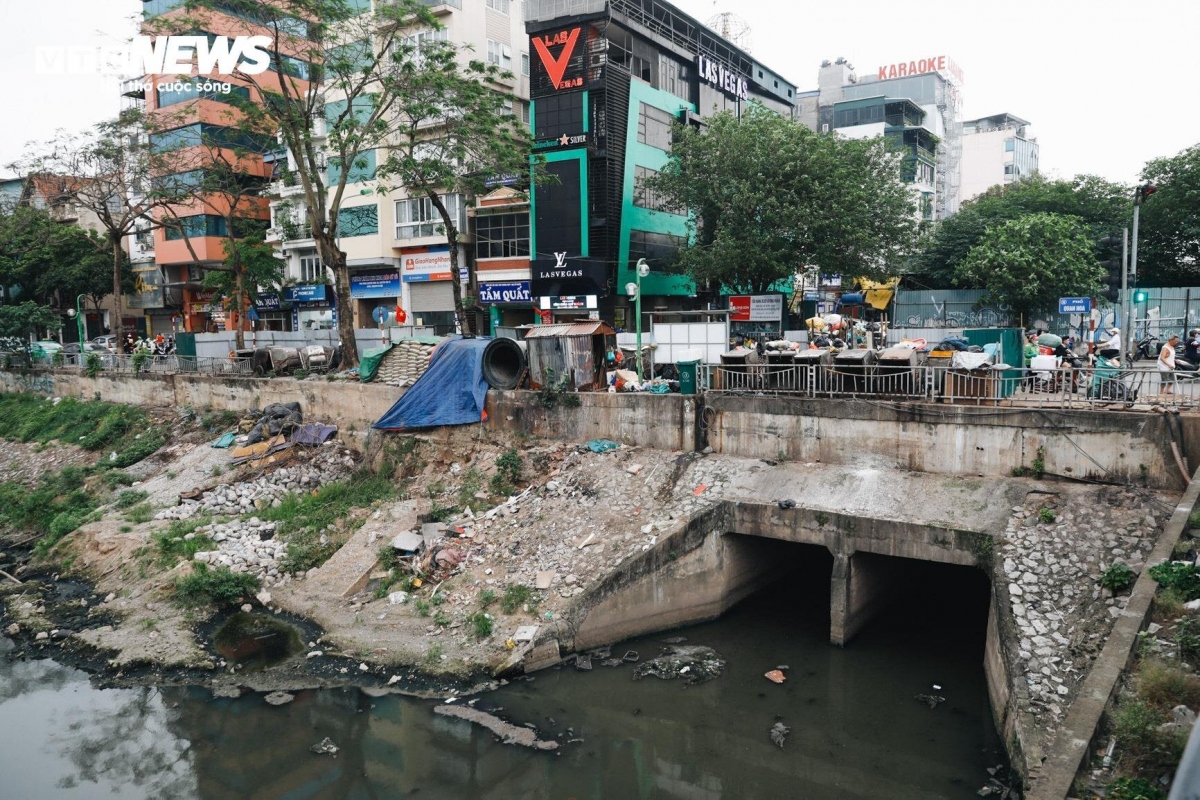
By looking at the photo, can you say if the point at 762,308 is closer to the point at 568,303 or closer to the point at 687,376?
the point at 568,303

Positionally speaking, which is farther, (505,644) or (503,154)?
(503,154)

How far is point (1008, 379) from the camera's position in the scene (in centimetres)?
1487

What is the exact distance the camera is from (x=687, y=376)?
18.6m

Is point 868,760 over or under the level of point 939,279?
under

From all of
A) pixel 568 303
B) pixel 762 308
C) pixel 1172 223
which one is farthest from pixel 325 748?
pixel 1172 223

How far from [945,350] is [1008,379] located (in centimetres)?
248

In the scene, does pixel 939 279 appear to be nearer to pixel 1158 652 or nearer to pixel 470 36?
pixel 470 36

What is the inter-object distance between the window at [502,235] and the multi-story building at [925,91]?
3529cm

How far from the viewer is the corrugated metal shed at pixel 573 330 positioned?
20312 mm

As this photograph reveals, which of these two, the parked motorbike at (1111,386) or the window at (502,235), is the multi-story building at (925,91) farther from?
the parked motorbike at (1111,386)

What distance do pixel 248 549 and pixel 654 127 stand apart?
81.6ft

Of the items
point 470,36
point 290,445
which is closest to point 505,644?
point 290,445

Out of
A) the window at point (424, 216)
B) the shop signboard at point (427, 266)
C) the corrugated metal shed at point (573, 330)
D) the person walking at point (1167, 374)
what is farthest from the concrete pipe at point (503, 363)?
the window at point (424, 216)

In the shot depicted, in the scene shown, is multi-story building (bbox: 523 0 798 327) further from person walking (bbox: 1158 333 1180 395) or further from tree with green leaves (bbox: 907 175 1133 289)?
person walking (bbox: 1158 333 1180 395)
